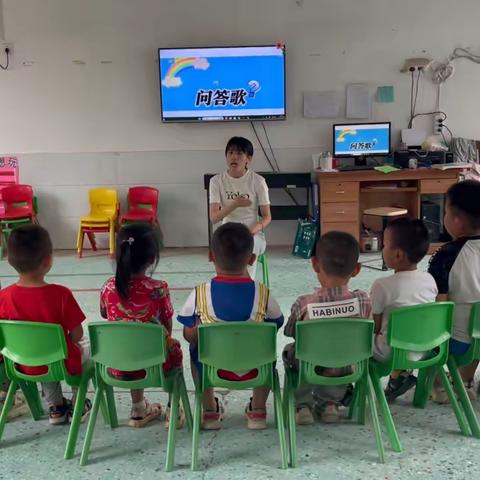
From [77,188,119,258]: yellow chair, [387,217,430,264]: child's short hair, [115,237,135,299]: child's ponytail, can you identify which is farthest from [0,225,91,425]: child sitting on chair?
[77,188,119,258]: yellow chair

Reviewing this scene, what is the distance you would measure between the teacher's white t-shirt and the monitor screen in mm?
2363

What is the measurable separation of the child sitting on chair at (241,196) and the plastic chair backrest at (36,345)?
194 cm

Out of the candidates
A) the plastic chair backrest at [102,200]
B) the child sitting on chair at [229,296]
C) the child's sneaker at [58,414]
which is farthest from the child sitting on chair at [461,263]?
the plastic chair backrest at [102,200]

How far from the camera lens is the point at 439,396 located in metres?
2.74

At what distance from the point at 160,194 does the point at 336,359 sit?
4.75 metres

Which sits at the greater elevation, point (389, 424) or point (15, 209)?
point (15, 209)

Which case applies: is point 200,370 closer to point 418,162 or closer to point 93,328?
point 93,328

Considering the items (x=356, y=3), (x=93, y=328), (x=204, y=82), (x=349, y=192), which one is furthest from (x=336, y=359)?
(x=356, y=3)

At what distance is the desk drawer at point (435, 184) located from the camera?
5.94 meters

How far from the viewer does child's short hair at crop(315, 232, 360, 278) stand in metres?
2.30

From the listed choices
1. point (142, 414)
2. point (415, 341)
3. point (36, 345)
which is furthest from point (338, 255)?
point (36, 345)

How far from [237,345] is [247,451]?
51 centimetres

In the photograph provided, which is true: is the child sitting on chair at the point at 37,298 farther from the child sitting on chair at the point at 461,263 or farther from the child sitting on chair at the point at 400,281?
the child sitting on chair at the point at 461,263

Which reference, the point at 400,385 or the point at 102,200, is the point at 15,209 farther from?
the point at 400,385
